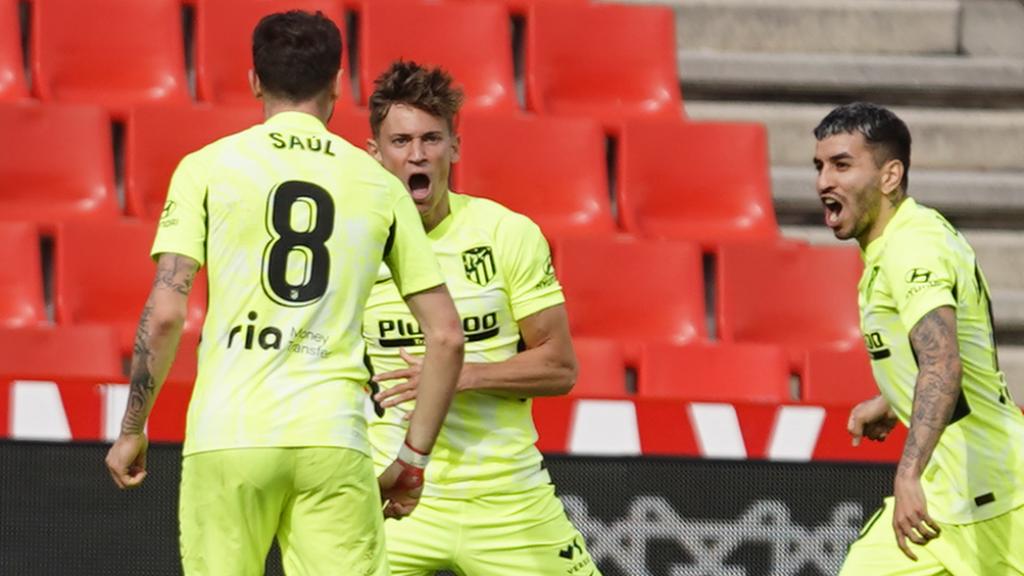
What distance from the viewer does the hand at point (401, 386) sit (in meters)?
4.70

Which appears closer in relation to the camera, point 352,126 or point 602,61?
point 352,126

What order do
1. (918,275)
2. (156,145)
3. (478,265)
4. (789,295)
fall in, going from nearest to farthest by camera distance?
1. (918,275)
2. (478,265)
3. (156,145)
4. (789,295)

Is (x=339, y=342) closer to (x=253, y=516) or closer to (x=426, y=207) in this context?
(x=253, y=516)

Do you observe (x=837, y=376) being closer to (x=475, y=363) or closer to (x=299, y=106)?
(x=475, y=363)

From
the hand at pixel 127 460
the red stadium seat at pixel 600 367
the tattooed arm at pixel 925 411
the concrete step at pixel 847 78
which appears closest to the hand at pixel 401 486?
the hand at pixel 127 460

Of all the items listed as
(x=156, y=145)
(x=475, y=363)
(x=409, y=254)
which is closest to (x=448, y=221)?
(x=475, y=363)

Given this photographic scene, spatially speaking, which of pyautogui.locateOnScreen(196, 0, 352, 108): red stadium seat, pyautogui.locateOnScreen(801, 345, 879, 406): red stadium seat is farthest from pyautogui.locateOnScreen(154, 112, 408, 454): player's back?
pyautogui.locateOnScreen(196, 0, 352, 108): red stadium seat

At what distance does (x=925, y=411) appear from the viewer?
4.37 m

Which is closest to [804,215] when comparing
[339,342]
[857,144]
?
[857,144]

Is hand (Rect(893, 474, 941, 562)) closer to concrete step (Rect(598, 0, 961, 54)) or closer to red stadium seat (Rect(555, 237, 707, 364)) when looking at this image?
red stadium seat (Rect(555, 237, 707, 364))

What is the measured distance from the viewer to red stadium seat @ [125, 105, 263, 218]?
804cm

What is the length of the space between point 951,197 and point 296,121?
5947 mm

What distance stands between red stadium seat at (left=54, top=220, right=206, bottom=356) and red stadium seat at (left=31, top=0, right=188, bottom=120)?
1.23 metres

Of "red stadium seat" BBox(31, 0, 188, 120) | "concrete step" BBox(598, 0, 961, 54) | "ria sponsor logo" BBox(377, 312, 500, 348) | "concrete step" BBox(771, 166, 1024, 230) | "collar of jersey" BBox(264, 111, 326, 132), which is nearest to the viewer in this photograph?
"collar of jersey" BBox(264, 111, 326, 132)
